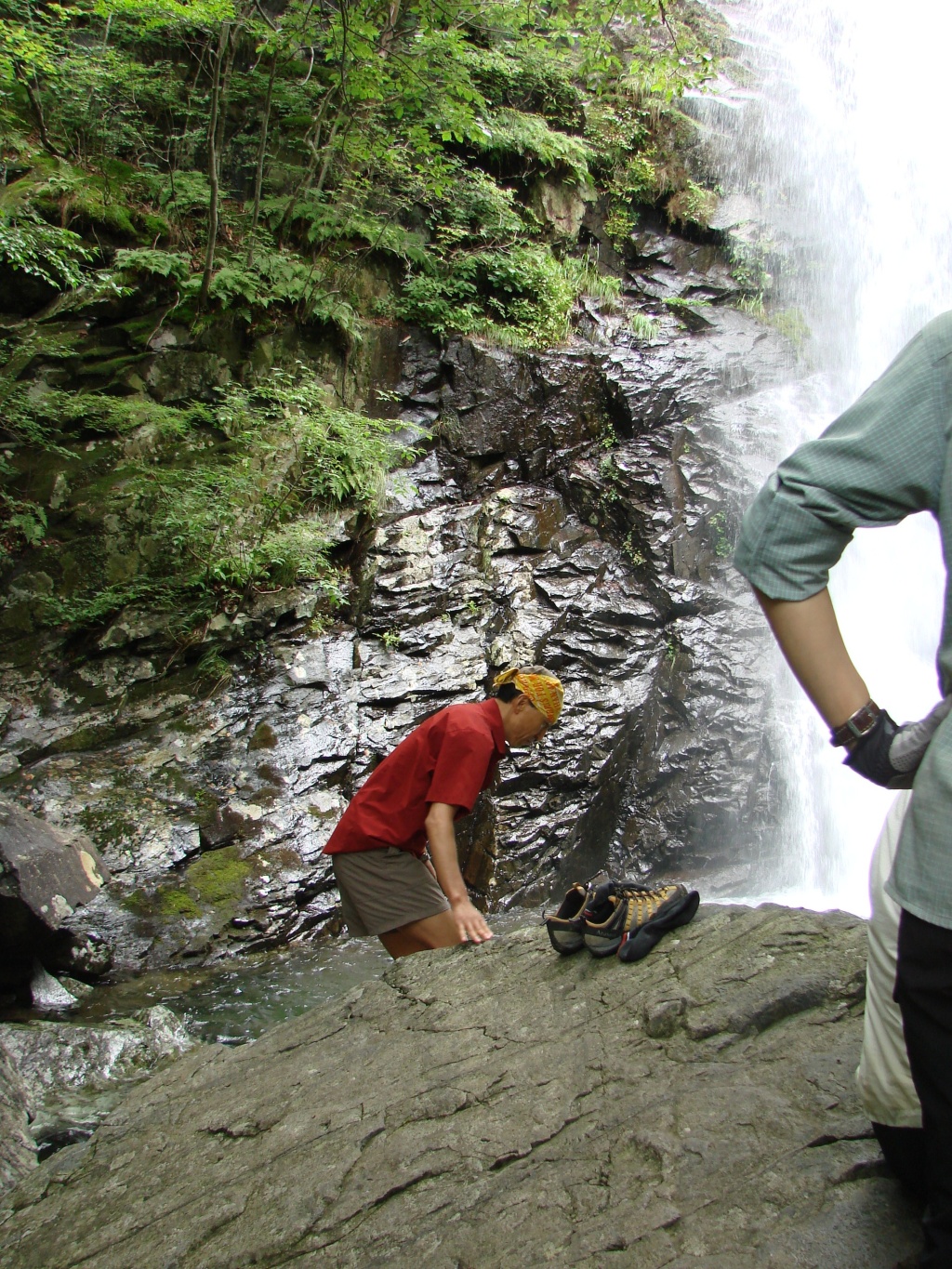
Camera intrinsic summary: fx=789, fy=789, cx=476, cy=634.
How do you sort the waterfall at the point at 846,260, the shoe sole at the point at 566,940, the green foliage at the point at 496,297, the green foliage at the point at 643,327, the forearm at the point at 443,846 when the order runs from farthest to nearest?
the green foliage at the point at 643,327, the green foliage at the point at 496,297, the waterfall at the point at 846,260, the forearm at the point at 443,846, the shoe sole at the point at 566,940

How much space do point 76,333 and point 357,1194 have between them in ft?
32.5

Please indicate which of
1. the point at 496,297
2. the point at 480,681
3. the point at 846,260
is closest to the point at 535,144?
the point at 496,297

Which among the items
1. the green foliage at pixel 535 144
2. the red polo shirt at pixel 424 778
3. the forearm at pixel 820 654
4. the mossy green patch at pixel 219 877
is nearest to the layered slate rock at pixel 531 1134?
the red polo shirt at pixel 424 778

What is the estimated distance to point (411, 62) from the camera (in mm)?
9836

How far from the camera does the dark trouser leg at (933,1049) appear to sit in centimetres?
113

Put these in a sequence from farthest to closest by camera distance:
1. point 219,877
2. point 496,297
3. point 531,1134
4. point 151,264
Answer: point 496,297 < point 151,264 < point 219,877 < point 531,1134

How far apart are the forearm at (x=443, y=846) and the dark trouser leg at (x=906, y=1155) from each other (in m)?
2.02

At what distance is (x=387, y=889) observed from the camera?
3881 mm

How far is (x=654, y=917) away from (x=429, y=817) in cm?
104

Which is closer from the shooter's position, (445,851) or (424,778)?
(445,851)

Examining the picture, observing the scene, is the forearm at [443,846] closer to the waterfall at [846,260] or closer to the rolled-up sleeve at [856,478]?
the rolled-up sleeve at [856,478]

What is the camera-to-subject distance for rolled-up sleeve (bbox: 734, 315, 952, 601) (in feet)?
4.04

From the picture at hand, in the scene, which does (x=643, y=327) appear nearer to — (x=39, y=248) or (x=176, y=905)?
(x=39, y=248)

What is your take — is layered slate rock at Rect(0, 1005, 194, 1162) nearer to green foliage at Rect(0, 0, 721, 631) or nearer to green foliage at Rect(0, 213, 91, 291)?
green foliage at Rect(0, 0, 721, 631)
